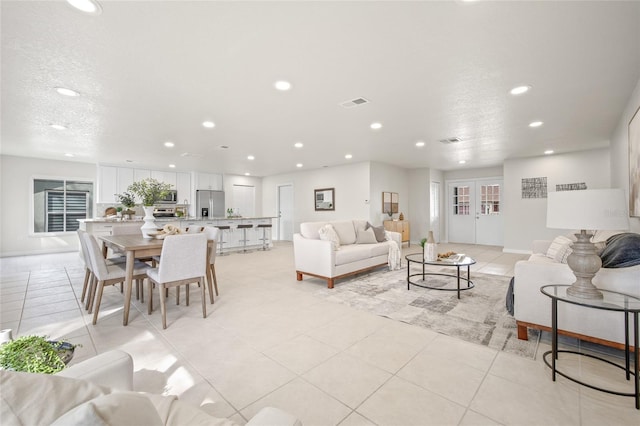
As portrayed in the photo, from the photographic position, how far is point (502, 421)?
4.91ft

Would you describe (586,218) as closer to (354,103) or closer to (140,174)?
(354,103)

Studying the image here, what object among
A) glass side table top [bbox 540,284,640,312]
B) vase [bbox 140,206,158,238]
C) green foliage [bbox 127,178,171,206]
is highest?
green foliage [bbox 127,178,171,206]

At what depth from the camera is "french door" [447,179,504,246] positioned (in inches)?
326

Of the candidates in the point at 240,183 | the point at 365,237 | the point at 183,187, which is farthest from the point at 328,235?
the point at 240,183

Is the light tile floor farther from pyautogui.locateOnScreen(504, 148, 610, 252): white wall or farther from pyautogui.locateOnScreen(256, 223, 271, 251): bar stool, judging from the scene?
pyautogui.locateOnScreen(504, 148, 610, 252): white wall

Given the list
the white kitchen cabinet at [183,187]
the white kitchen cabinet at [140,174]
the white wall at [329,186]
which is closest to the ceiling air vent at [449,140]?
the white wall at [329,186]

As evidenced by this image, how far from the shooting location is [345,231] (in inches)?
197

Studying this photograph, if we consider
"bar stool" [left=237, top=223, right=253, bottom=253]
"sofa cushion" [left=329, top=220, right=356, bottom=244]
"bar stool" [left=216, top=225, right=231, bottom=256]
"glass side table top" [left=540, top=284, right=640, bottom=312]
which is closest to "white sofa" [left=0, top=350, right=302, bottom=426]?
"glass side table top" [left=540, top=284, right=640, bottom=312]

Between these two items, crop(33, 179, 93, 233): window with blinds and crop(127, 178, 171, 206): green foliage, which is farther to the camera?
crop(33, 179, 93, 233): window with blinds

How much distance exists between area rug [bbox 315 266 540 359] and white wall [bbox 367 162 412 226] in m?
3.15

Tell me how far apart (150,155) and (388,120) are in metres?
5.40

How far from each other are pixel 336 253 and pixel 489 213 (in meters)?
6.45

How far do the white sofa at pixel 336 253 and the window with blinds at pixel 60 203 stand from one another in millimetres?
6959

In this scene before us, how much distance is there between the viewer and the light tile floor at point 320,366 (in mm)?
1585
